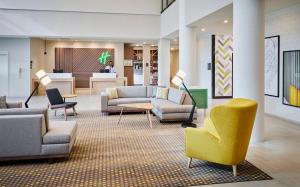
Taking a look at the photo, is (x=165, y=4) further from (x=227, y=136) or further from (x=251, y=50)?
(x=227, y=136)

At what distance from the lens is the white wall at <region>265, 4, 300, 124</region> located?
7.25 meters

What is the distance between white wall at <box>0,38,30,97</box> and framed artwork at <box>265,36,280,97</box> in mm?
10969

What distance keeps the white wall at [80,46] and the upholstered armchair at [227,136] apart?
1369 centimetres

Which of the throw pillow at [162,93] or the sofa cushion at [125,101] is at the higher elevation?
the throw pillow at [162,93]

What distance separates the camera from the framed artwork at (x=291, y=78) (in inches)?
283

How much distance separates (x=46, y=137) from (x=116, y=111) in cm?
433

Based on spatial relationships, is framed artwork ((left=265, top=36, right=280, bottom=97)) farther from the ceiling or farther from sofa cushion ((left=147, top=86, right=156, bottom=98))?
sofa cushion ((left=147, top=86, right=156, bottom=98))

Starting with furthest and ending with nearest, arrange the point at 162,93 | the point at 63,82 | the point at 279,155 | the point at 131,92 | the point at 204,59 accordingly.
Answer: the point at 63,82 < the point at 204,59 < the point at 131,92 < the point at 162,93 < the point at 279,155

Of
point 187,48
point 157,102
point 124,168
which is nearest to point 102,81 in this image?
point 187,48

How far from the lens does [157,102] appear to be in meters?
8.09

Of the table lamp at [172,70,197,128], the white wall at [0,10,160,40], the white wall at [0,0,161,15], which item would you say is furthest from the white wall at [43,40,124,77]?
the table lamp at [172,70,197,128]

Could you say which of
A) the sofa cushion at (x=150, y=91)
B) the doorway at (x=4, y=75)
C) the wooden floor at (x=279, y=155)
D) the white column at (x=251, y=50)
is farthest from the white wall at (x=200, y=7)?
the doorway at (x=4, y=75)

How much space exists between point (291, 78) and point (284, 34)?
1190 millimetres

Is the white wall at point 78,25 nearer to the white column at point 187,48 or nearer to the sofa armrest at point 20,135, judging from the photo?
the white column at point 187,48
